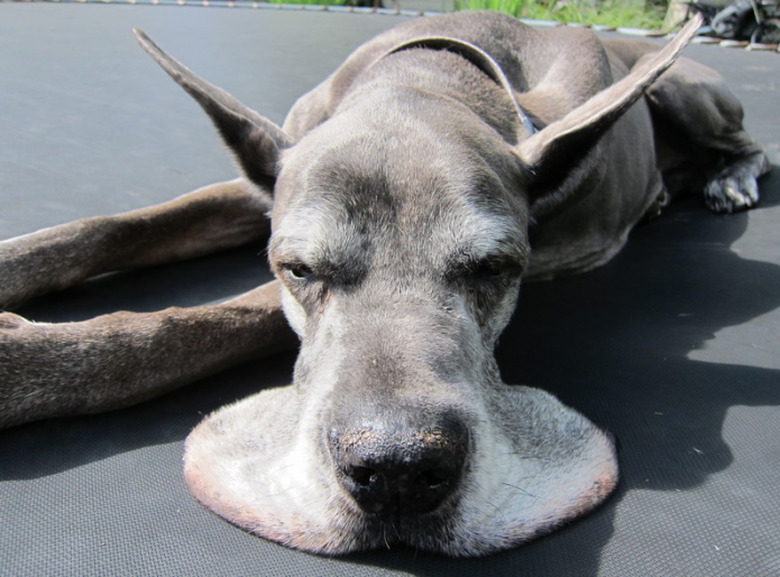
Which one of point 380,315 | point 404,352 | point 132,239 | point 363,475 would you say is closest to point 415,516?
point 363,475

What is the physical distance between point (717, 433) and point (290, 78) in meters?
5.95

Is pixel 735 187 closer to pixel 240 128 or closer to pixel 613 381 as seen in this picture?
pixel 613 381

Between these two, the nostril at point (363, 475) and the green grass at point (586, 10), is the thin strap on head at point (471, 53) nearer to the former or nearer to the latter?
the nostril at point (363, 475)

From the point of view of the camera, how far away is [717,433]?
2.41 metres

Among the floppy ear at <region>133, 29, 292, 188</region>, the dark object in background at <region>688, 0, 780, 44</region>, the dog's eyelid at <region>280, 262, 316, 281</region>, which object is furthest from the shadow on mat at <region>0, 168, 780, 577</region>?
the dark object in background at <region>688, 0, 780, 44</region>

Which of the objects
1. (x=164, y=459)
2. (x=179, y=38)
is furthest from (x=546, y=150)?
(x=179, y=38)

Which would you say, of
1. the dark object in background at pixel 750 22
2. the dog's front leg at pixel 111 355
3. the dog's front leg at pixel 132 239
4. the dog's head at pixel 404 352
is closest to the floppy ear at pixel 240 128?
the dog's head at pixel 404 352

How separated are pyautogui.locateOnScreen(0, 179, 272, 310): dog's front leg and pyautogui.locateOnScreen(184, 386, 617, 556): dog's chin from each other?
1237 mm

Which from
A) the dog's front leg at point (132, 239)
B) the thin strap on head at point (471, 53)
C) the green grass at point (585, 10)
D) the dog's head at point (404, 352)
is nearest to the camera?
the dog's head at point (404, 352)

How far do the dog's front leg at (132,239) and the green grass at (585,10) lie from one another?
352 inches

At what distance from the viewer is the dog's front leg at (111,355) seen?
7.40 ft

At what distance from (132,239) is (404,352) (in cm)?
202

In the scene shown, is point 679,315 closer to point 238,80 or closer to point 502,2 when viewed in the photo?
point 238,80

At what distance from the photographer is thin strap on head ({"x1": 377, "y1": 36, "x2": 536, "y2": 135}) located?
3.33 m
